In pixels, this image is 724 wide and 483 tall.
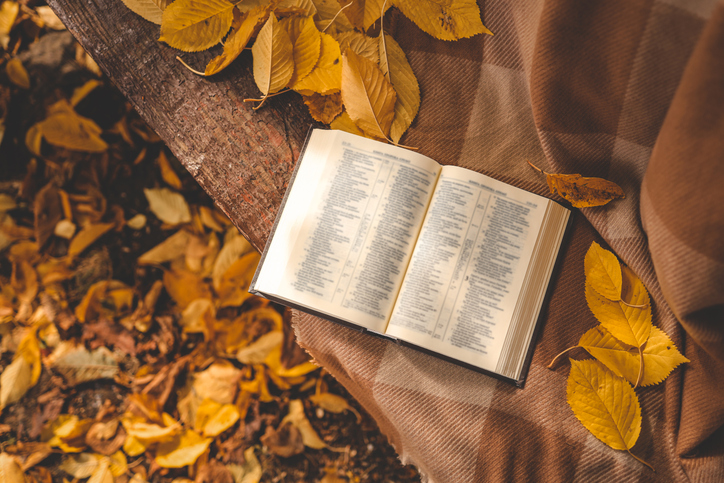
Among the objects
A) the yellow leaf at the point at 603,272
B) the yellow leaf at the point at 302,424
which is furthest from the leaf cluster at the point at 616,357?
the yellow leaf at the point at 302,424

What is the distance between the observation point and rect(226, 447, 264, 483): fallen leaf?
0.95 metres

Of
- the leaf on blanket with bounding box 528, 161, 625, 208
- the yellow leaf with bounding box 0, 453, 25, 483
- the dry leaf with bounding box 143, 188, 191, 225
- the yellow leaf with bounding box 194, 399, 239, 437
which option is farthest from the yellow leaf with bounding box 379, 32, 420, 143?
the yellow leaf with bounding box 0, 453, 25, 483

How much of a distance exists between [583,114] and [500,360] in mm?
418

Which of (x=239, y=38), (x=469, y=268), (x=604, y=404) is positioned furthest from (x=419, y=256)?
(x=239, y=38)

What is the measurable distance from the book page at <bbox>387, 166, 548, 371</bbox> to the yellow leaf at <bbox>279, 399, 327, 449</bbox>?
51 cm

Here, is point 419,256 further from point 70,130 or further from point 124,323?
point 70,130

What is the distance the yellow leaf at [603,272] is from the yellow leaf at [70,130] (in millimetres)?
1179

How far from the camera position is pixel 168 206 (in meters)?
1.04

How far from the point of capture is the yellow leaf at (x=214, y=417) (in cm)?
95

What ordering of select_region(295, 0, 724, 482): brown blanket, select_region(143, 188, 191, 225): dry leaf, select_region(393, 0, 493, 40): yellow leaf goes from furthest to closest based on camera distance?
select_region(143, 188, 191, 225): dry leaf
select_region(393, 0, 493, 40): yellow leaf
select_region(295, 0, 724, 482): brown blanket

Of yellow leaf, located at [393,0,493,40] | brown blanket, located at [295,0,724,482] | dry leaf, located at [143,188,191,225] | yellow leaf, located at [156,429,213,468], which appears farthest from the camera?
dry leaf, located at [143,188,191,225]

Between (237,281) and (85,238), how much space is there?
1.42ft

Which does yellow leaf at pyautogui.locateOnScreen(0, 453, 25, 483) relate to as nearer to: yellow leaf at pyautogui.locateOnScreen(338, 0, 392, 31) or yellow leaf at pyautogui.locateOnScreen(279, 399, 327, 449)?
yellow leaf at pyautogui.locateOnScreen(279, 399, 327, 449)

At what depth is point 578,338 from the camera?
64cm
